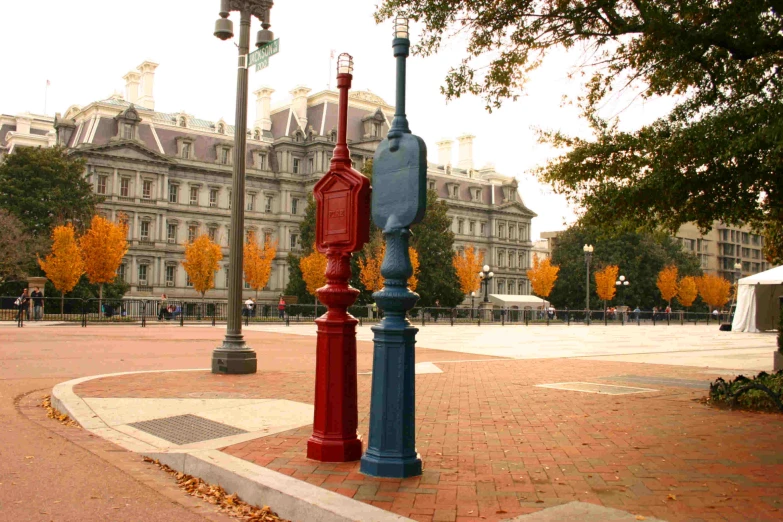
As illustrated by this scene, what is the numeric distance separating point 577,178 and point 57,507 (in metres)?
7.85

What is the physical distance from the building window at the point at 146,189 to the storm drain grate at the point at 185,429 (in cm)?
6774

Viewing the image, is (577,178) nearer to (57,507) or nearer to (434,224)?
(57,507)

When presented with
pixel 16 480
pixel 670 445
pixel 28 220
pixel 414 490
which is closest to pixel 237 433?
pixel 16 480

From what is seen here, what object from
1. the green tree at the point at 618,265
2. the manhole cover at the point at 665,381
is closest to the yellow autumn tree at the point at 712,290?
the green tree at the point at 618,265

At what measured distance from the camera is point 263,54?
1227 cm

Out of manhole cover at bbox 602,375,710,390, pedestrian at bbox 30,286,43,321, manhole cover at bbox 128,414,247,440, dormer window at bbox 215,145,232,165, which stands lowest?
manhole cover at bbox 602,375,710,390

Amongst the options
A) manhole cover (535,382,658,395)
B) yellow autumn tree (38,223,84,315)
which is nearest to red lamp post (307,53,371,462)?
manhole cover (535,382,658,395)

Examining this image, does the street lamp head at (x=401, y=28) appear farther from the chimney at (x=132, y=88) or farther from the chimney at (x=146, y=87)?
the chimney at (x=132, y=88)

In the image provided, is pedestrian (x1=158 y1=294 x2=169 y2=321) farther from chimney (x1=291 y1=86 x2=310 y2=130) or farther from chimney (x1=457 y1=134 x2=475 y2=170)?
chimney (x1=457 y1=134 x2=475 y2=170)

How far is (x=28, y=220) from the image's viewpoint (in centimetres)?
5559

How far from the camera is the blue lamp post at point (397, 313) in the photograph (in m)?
5.38

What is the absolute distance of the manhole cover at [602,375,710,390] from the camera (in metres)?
12.1

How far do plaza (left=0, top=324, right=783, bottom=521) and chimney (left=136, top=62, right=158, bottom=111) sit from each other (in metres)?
64.6

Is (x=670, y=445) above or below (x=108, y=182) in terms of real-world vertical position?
below
